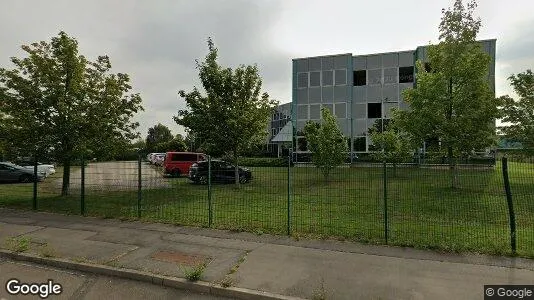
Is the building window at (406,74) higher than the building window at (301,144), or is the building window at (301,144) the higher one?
the building window at (406,74)

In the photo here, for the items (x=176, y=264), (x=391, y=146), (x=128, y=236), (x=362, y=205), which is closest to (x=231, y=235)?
(x=176, y=264)

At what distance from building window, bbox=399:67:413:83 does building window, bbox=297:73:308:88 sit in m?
8.55

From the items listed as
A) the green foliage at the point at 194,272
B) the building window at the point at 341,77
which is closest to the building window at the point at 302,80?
the building window at the point at 341,77

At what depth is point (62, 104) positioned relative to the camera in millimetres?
14547

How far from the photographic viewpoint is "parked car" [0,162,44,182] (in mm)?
24047

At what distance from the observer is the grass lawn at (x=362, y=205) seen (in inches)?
326

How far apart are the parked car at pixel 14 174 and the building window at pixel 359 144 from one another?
25.2m

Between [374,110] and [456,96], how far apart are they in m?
18.8

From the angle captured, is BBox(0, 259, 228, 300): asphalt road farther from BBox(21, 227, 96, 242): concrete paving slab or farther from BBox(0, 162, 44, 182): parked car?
BBox(0, 162, 44, 182): parked car

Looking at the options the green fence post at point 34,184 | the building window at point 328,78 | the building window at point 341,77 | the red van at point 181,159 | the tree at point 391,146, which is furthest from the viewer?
the building window at point 328,78

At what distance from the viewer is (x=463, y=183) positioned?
842cm

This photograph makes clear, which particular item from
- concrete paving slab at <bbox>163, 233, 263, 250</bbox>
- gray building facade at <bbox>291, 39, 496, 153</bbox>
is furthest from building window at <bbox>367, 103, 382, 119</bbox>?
concrete paving slab at <bbox>163, 233, 263, 250</bbox>

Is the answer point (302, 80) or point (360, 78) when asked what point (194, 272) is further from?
point (360, 78)

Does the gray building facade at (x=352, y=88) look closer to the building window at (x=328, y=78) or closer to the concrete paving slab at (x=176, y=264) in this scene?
the building window at (x=328, y=78)
